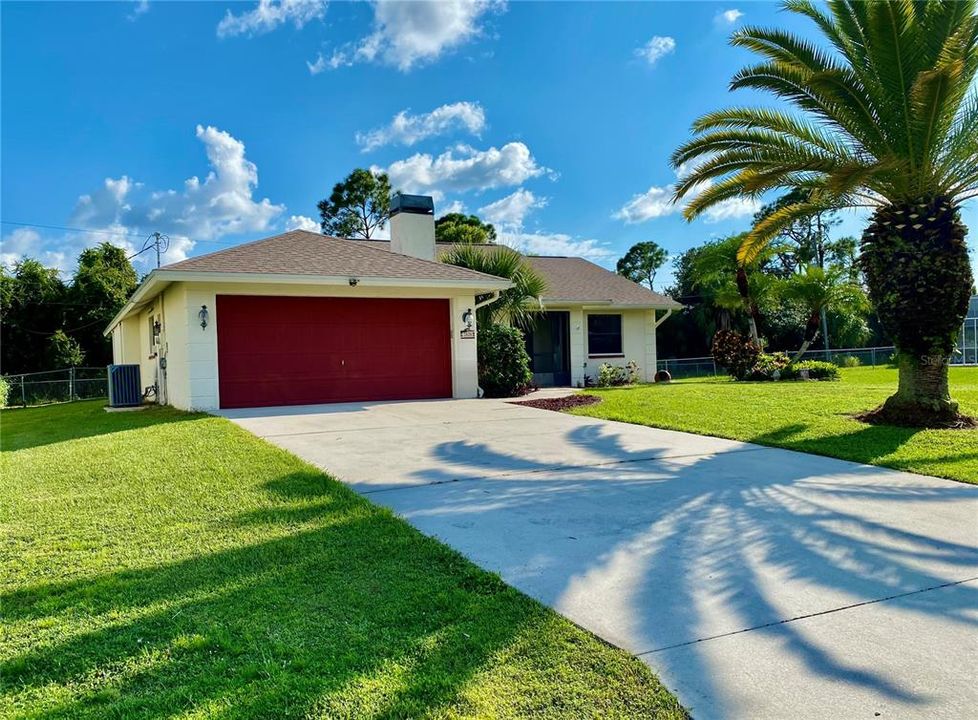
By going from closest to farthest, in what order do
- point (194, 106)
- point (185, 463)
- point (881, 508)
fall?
point (881, 508)
point (185, 463)
point (194, 106)

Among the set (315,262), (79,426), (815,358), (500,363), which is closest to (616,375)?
(500,363)

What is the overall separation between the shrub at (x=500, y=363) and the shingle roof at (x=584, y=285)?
390cm

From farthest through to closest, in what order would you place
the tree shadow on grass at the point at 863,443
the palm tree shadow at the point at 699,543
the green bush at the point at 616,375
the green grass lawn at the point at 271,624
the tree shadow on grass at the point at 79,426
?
the green bush at the point at 616,375 → the tree shadow on grass at the point at 79,426 → the tree shadow on grass at the point at 863,443 → the palm tree shadow at the point at 699,543 → the green grass lawn at the point at 271,624

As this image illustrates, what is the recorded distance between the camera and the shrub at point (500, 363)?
49.9 ft

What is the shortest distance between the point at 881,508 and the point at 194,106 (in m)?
22.1

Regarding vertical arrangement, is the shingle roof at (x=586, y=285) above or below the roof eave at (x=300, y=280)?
above

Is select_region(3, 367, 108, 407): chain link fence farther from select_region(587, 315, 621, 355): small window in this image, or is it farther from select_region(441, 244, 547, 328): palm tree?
select_region(587, 315, 621, 355): small window

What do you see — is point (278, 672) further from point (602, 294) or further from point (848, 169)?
point (602, 294)

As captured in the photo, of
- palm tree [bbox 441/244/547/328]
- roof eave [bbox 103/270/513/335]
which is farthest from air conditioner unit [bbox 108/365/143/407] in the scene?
palm tree [bbox 441/244/547/328]

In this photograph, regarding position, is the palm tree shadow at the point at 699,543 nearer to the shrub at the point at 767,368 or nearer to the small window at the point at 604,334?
the shrub at the point at 767,368

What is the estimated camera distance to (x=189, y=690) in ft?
8.54

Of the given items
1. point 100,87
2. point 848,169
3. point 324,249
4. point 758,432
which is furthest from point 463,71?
point 758,432

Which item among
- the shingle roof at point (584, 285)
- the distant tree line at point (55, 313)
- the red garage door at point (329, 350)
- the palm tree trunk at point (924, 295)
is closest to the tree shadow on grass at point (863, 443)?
the palm tree trunk at point (924, 295)

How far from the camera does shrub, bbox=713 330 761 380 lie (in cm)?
1941
